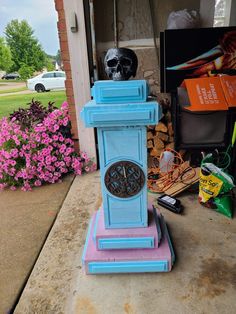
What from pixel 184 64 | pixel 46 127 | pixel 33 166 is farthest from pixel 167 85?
pixel 33 166

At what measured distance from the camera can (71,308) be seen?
45.3 inches

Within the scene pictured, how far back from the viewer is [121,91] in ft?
3.78

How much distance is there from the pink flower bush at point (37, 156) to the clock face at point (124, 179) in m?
1.17

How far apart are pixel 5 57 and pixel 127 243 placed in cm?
2559

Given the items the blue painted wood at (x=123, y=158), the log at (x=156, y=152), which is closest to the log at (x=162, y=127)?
the log at (x=156, y=152)

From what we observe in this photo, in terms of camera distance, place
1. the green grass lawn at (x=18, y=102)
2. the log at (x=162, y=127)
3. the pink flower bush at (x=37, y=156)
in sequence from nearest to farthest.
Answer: the pink flower bush at (x=37, y=156), the log at (x=162, y=127), the green grass lawn at (x=18, y=102)

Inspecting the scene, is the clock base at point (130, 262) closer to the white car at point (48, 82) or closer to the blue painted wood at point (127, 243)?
the blue painted wood at point (127, 243)

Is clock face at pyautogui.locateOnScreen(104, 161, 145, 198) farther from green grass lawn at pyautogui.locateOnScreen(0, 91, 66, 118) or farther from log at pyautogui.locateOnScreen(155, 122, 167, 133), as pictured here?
green grass lawn at pyautogui.locateOnScreen(0, 91, 66, 118)

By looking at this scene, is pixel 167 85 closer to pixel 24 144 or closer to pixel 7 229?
pixel 24 144

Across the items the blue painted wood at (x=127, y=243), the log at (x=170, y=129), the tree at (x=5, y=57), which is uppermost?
the tree at (x=5, y=57)

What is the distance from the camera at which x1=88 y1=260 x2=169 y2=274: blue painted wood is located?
130 cm

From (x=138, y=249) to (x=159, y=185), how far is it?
87 centimetres

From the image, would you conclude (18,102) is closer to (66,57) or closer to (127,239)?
(66,57)

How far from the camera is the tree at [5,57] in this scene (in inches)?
883
